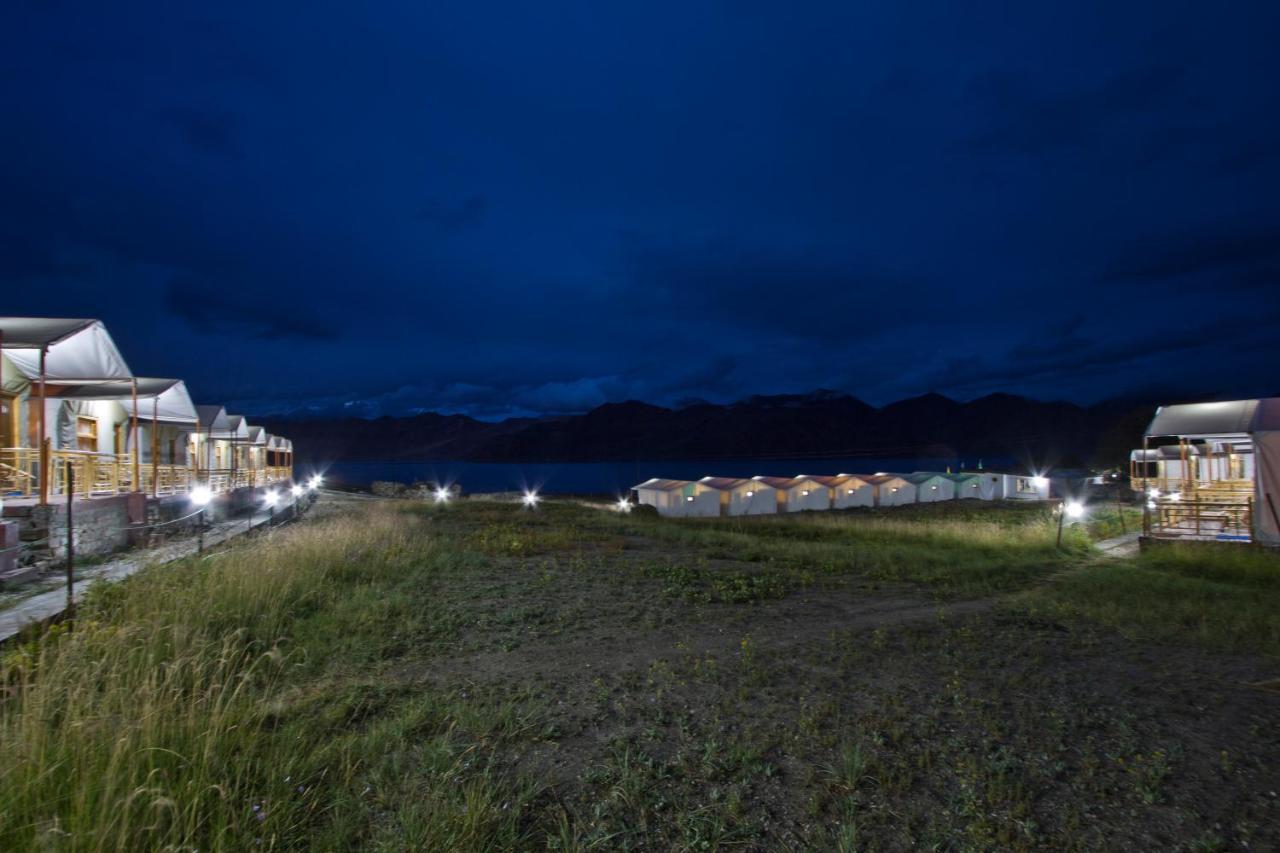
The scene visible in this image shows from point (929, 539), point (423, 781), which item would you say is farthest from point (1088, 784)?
point (929, 539)

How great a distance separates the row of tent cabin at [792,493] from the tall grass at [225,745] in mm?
30962

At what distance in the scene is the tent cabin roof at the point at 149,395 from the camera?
55.5ft

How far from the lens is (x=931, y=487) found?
43219 mm

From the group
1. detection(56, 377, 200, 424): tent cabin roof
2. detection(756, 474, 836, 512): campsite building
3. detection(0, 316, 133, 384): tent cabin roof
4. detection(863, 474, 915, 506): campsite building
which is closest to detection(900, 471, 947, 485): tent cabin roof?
detection(863, 474, 915, 506): campsite building

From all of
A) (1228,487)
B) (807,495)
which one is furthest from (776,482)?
(1228,487)

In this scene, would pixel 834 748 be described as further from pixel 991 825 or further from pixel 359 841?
pixel 359 841

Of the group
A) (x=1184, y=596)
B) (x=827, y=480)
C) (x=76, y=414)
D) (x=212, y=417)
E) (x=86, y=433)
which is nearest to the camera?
(x=1184, y=596)

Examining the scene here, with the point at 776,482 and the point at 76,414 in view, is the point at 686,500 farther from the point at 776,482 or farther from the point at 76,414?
the point at 76,414

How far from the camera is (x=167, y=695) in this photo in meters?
4.16

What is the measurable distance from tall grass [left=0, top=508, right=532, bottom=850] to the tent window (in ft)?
53.9

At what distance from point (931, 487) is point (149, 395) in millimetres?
42364

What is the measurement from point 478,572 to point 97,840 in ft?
27.6

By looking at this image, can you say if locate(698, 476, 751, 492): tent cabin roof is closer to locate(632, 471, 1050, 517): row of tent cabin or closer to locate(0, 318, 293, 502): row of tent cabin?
locate(632, 471, 1050, 517): row of tent cabin

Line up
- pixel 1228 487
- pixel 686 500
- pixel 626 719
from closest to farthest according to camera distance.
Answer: pixel 626 719, pixel 1228 487, pixel 686 500
